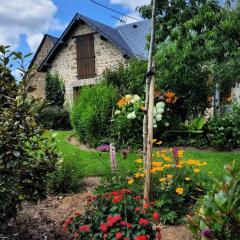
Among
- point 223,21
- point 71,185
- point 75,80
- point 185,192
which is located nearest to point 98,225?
point 185,192

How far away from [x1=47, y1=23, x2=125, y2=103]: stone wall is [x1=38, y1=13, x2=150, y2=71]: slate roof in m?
0.34

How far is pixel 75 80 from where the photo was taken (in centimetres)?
2248

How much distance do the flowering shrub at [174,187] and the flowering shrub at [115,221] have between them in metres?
0.98

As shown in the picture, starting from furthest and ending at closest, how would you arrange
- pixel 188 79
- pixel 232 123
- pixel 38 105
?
pixel 188 79
pixel 232 123
pixel 38 105

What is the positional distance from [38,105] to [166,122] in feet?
24.2

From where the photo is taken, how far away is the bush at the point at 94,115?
1157 cm

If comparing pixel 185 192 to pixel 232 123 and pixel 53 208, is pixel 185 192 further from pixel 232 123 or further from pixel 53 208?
pixel 232 123

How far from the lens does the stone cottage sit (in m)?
21.0

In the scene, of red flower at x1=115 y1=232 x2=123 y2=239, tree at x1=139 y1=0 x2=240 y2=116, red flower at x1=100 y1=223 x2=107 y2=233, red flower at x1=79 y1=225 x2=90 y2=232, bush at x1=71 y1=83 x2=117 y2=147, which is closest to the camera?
red flower at x1=115 y1=232 x2=123 y2=239

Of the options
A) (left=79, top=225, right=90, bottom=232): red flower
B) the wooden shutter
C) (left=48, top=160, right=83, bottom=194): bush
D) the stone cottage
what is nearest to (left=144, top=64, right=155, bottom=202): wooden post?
(left=79, top=225, right=90, bottom=232): red flower

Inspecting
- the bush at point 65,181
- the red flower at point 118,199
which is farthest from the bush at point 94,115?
the red flower at point 118,199

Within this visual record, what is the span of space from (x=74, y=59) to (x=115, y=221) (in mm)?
19374

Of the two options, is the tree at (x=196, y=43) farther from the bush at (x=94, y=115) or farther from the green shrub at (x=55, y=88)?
the green shrub at (x=55, y=88)

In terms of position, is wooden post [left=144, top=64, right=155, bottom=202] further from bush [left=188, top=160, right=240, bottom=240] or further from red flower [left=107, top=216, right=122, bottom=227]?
bush [left=188, top=160, right=240, bottom=240]
